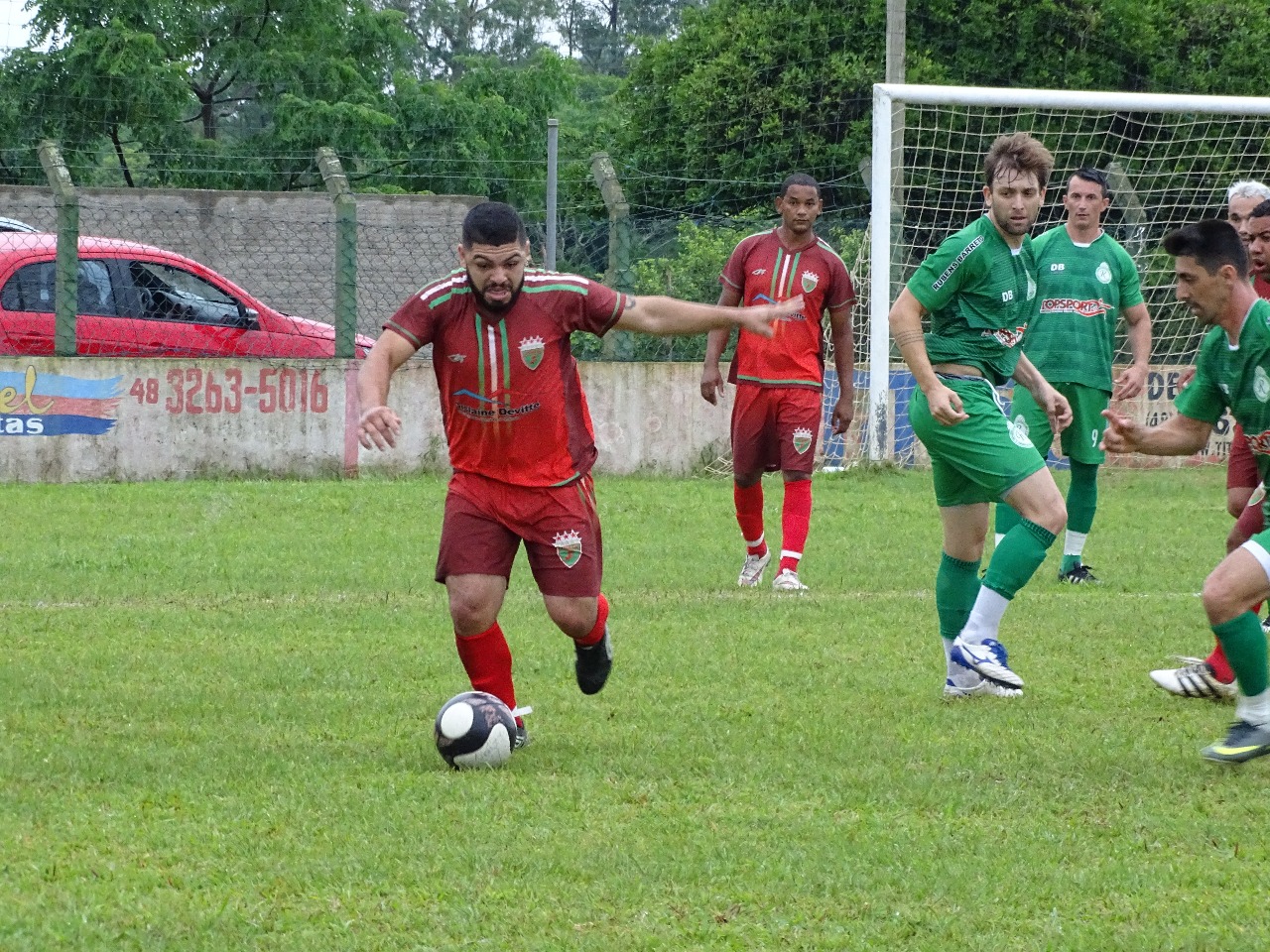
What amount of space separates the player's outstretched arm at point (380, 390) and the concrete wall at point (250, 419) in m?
9.58

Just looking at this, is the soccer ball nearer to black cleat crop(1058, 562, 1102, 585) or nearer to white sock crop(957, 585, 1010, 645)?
white sock crop(957, 585, 1010, 645)

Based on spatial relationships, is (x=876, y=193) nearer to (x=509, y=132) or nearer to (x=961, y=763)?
(x=961, y=763)

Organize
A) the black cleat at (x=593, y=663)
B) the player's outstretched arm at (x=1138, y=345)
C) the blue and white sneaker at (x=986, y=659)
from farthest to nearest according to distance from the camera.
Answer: the player's outstretched arm at (x=1138, y=345) < the blue and white sneaker at (x=986, y=659) < the black cleat at (x=593, y=663)

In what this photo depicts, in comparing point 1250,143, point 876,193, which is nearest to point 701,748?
point 876,193

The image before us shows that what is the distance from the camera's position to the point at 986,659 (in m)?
Result: 6.66

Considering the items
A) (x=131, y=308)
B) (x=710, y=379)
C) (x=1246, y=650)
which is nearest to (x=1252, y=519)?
(x=1246, y=650)

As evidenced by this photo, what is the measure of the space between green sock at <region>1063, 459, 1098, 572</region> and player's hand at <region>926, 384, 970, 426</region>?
13.1ft

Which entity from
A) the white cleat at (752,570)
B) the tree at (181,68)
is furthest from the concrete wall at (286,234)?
the white cleat at (752,570)

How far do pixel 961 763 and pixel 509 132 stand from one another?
1022 inches

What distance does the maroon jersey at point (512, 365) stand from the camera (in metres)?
5.81

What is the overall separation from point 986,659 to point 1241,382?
1.51 meters

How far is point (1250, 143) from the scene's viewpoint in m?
20.4

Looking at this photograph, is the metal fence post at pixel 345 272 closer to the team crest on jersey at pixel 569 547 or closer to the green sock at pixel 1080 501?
the green sock at pixel 1080 501

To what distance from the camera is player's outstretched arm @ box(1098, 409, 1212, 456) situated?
5.92 meters
